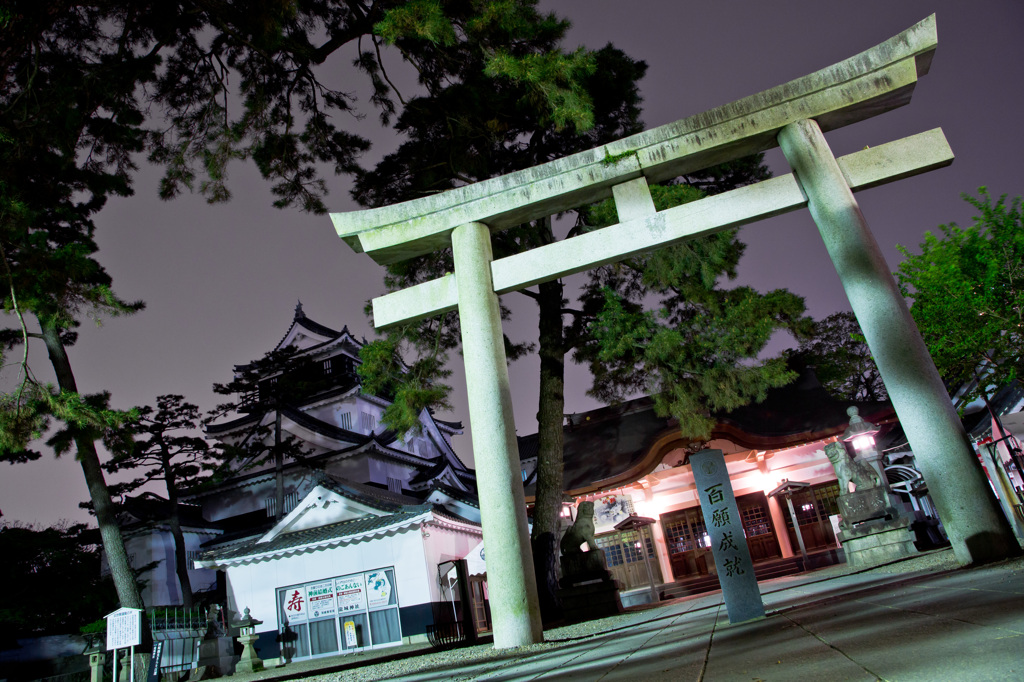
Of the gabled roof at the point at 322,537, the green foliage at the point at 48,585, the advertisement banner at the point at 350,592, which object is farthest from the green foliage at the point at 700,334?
the green foliage at the point at 48,585

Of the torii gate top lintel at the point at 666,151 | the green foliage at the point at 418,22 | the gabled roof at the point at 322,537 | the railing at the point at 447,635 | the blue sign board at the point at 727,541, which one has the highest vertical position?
the green foliage at the point at 418,22

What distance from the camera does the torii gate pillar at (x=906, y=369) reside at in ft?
16.8

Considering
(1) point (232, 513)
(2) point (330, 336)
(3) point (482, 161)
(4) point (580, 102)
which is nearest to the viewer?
(4) point (580, 102)

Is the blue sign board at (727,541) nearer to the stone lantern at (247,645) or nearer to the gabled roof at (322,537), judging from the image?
the gabled roof at (322,537)

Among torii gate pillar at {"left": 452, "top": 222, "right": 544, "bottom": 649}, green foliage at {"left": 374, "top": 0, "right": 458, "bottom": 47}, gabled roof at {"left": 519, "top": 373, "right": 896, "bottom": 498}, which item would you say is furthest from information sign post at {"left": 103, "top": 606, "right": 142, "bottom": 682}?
gabled roof at {"left": 519, "top": 373, "right": 896, "bottom": 498}

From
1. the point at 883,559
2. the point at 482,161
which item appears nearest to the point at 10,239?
the point at 482,161

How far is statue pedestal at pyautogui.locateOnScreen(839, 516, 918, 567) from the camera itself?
1051cm

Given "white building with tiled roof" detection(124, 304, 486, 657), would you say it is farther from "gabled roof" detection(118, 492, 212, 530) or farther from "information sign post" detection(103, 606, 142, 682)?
"gabled roof" detection(118, 492, 212, 530)

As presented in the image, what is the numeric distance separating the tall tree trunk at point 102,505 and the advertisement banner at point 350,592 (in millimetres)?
4192

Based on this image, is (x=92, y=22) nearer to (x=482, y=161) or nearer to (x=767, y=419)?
(x=482, y=161)

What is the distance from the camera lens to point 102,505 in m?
11.9

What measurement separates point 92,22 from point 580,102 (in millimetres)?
7627

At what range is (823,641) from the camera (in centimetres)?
281

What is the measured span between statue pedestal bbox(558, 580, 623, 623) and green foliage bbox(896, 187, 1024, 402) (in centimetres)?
700
